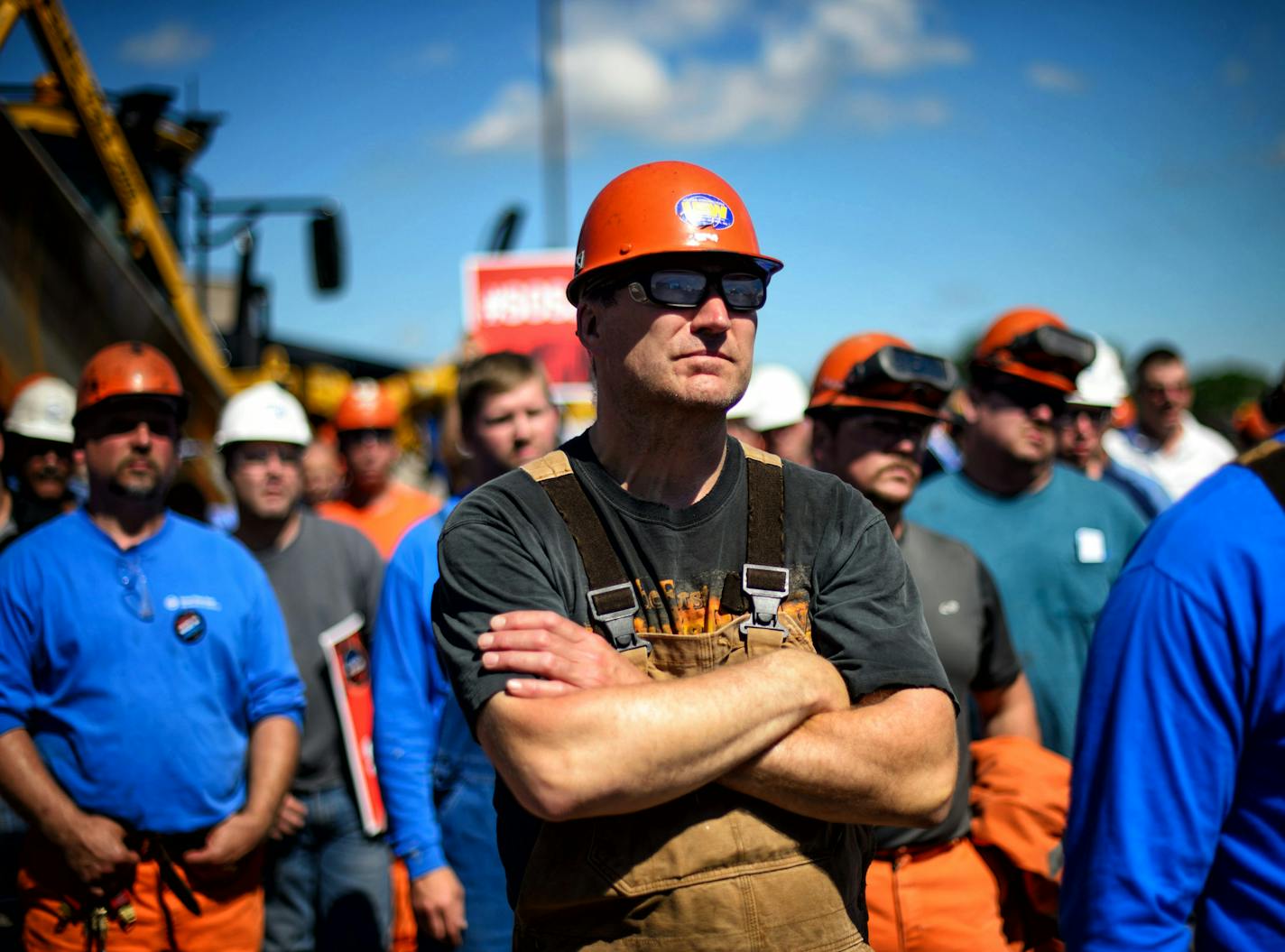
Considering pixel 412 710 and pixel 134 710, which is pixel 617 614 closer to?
pixel 412 710

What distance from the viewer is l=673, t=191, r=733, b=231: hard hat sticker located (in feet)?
7.75

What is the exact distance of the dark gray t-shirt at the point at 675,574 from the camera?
2189 mm

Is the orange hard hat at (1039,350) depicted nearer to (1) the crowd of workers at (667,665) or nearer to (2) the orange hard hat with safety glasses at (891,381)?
(1) the crowd of workers at (667,665)

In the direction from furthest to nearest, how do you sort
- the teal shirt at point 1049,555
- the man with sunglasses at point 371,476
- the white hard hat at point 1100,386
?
the man with sunglasses at point 371,476 → the white hard hat at point 1100,386 → the teal shirt at point 1049,555

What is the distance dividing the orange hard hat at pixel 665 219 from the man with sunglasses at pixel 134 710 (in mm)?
2407

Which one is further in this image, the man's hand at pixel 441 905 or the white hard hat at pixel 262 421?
the white hard hat at pixel 262 421

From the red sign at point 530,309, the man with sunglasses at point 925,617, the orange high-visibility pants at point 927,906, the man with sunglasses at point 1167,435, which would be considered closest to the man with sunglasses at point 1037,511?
the man with sunglasses at point 925,617

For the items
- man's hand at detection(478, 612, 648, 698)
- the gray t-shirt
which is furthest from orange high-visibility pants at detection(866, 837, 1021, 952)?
the gray t-shirt

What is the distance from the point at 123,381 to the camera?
13.9 ft

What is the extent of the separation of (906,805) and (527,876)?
743 mm

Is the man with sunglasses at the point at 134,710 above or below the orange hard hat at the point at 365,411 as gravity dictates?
below

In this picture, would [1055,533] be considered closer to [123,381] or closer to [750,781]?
[750,781]

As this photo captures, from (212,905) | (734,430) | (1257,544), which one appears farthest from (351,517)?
(1257,544)

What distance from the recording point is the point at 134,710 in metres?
3.86
